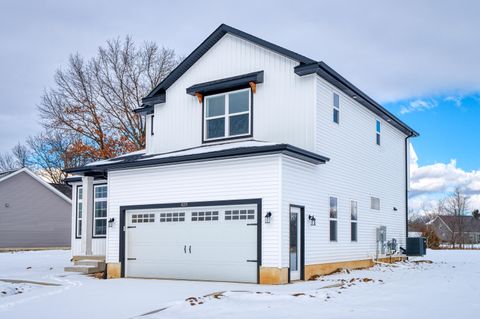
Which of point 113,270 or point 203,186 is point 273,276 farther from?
point 113,270

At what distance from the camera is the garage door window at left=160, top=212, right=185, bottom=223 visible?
17.2 metres

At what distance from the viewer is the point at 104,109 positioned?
127ft

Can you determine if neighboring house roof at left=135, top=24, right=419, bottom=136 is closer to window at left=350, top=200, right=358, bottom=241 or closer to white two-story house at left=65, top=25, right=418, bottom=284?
white two-story house at left=65, top=25, right=418, bottom=284

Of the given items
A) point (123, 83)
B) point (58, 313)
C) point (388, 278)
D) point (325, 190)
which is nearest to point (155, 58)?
point (123, 83)

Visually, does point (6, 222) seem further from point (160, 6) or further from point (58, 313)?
point (58, 313)

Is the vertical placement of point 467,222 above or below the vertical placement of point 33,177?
below

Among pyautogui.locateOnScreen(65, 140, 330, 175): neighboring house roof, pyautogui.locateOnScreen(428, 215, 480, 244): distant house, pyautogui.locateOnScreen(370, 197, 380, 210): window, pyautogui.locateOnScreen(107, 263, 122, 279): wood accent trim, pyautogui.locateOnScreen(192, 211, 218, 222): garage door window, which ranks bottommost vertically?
pyautogui.locateOnScreen(428, 215, 480, 244): distant house

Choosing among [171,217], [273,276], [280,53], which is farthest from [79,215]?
[273,276]

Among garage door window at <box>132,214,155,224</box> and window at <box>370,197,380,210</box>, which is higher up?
window at <box>370,197,380,210</box>

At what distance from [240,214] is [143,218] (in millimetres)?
3928

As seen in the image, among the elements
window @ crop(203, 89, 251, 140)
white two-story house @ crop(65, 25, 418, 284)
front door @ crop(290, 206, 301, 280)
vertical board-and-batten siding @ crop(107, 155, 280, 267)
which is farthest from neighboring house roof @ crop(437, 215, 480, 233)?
vertical board-and-batten siding @ crop(107, 155, 280, 267)

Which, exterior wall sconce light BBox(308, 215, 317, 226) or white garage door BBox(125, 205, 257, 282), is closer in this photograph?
white garage door BBox(125, 205, 257, 282)

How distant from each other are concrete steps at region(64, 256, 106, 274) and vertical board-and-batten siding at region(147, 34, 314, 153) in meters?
4.58

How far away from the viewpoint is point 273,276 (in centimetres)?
1488
